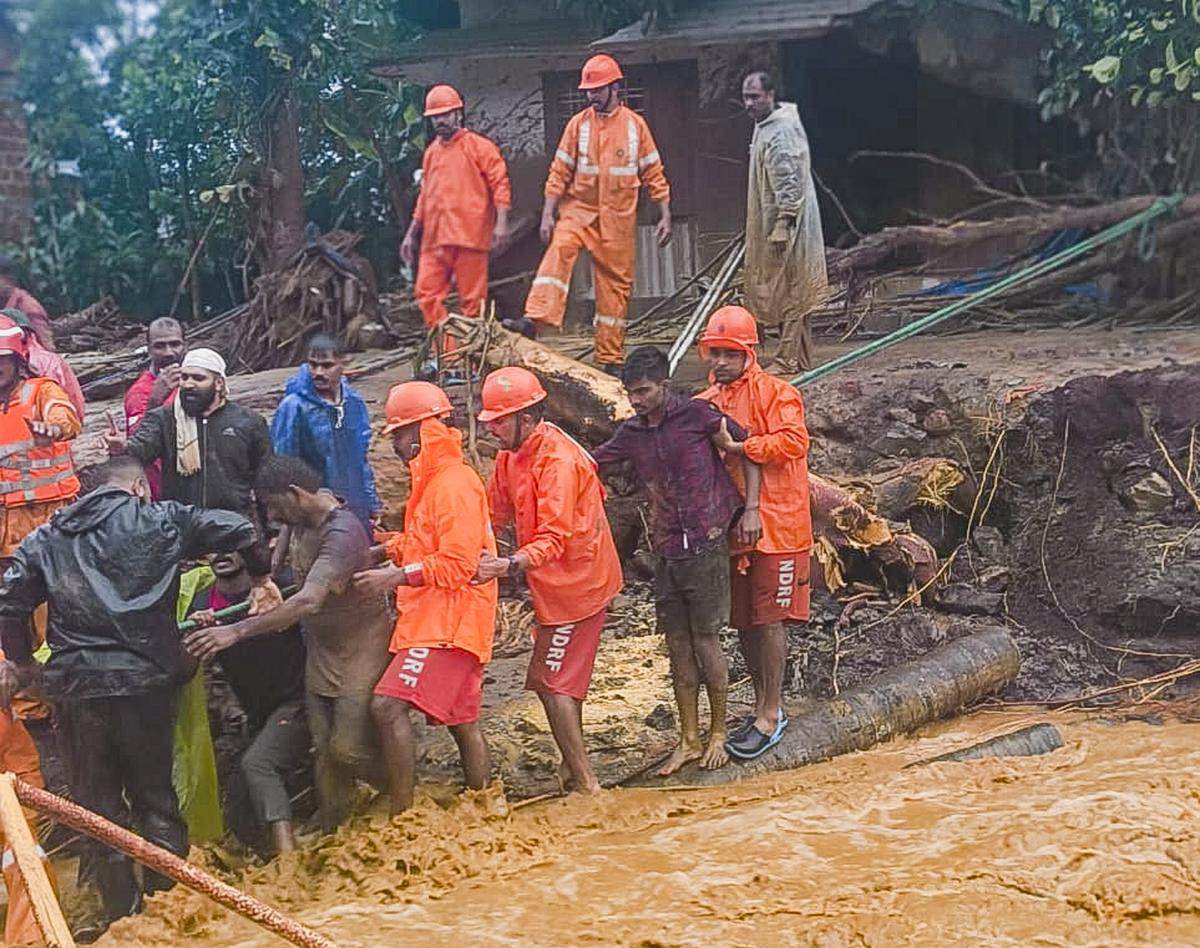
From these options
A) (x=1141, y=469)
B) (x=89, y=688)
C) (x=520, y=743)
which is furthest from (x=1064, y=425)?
(x=89, y=688)

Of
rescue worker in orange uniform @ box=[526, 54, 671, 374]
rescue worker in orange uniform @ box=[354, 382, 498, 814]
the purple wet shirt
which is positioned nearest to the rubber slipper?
the purple wet shirt

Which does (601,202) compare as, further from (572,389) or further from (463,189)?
(572,389)

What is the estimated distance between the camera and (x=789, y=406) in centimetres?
605

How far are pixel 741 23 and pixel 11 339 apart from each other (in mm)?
Result: 6639

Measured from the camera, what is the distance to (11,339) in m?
6.29

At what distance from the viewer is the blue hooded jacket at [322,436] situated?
666 cm

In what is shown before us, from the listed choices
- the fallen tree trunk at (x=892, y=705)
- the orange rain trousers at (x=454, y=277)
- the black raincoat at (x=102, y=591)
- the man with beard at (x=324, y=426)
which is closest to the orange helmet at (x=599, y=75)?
the orange rain trousers at (x=454, y=277)

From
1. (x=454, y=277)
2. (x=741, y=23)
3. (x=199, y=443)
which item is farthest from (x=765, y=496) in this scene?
(x=741, y=23)

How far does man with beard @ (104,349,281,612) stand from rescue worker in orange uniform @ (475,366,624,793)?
1134 mm

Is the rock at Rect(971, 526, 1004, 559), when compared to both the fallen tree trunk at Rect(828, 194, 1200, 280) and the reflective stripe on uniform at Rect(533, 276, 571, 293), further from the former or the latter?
the reflective stripe on uniform at Rect(533, 276, 571, 293)

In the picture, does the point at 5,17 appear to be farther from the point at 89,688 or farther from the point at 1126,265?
the point at 1126,265

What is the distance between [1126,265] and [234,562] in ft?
26.0

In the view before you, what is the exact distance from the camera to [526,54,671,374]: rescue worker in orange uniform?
898 centimetres

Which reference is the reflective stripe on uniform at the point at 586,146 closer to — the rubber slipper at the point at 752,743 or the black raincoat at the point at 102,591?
the rubber slipper at the point at 752,743
